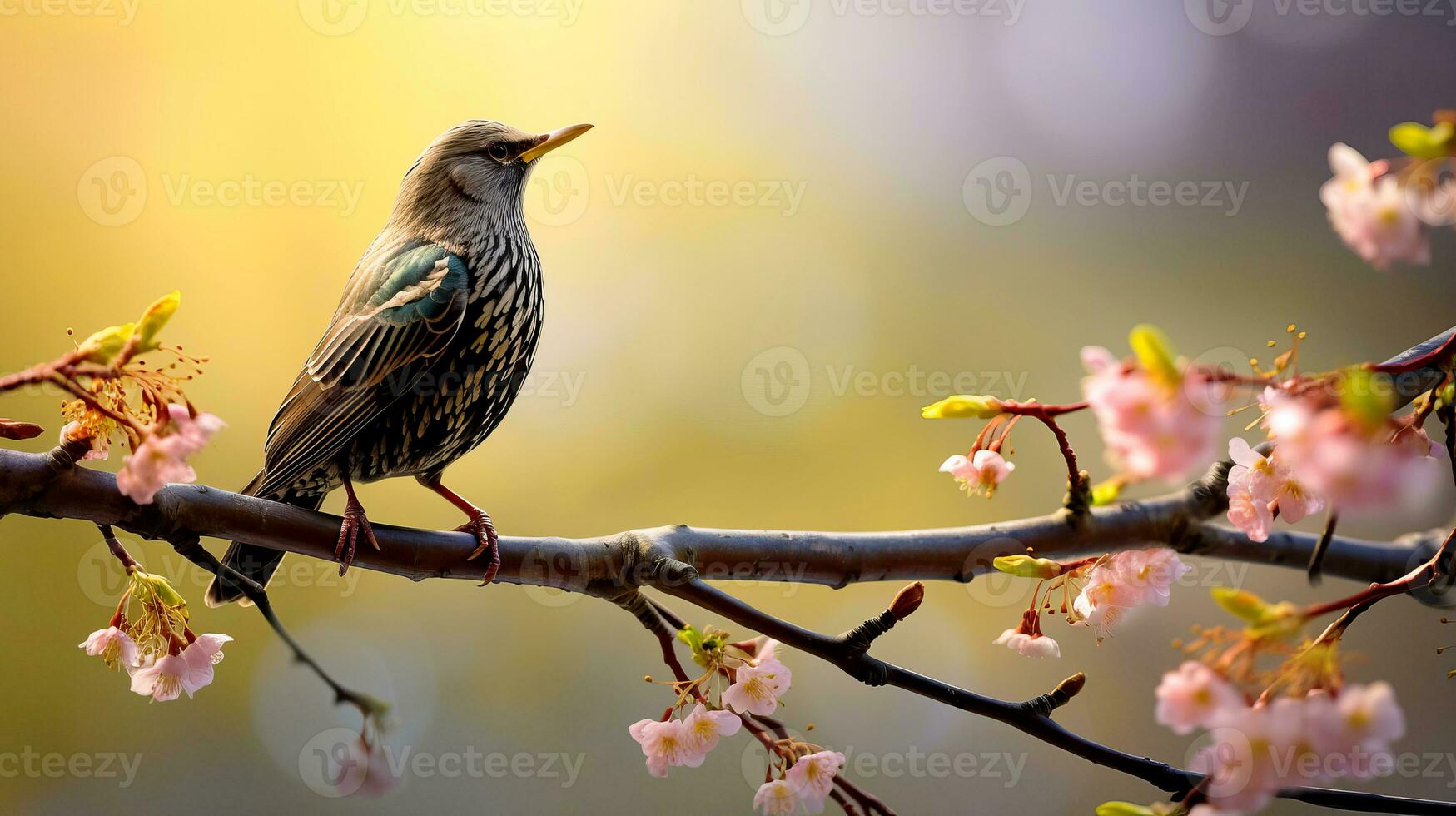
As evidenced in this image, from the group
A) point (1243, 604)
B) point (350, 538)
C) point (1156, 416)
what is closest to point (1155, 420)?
point (1156, 416)

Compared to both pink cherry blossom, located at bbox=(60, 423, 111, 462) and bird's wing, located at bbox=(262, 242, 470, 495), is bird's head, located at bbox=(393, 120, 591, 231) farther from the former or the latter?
pink cherry blossom, located at bbox=(60, 423, 111, 462)

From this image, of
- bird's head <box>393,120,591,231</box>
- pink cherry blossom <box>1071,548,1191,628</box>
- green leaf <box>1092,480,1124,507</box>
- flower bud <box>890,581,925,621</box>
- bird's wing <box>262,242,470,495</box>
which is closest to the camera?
green leaf <box>1092,480,1124,507</box>

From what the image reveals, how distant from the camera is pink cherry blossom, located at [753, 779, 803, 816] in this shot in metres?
0.88

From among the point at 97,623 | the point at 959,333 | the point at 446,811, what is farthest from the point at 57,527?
the point at 959,333

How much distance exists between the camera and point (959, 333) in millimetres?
2789

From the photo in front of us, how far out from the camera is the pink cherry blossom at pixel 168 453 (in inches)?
24.6

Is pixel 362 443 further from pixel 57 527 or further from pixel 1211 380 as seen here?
pixel 57 527

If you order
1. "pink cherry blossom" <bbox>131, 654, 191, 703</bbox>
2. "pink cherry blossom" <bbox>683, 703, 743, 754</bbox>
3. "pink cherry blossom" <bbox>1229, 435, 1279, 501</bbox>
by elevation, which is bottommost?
"pink cherry blossom" <bbox>131, 654, 191, 703</bbox>

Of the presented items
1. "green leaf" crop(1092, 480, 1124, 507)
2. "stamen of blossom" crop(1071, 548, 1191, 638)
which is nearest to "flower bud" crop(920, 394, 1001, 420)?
"green leaf" crop(1092, 480, 1124, 507)

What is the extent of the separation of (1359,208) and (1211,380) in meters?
0.12

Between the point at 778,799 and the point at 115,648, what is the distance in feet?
2.01

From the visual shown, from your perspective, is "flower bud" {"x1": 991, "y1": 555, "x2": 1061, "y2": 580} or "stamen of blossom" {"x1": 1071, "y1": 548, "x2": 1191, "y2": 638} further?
"stamen of blossom" {"x1": 1071, "y1": 548, "x2": 1191, "y2": 638}

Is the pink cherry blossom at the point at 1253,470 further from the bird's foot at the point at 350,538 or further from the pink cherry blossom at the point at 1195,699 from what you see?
the bird's foot at the point at 350,538

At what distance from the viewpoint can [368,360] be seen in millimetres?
1177
